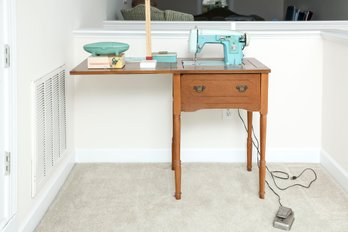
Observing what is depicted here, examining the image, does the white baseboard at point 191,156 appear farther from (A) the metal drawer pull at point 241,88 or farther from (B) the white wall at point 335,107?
(A) the metal drawer pull at point 241,88

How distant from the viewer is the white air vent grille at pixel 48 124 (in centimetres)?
223

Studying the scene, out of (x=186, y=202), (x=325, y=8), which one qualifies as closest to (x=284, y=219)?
(x=186, y=202)

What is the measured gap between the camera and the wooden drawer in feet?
7.91

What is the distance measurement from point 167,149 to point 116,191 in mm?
604

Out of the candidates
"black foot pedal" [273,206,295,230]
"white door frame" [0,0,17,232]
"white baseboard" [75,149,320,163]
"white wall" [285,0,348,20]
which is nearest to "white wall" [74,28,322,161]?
"white baseboard" [75,149,320,163]

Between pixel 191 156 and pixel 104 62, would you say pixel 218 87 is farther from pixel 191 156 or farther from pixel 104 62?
pixel 191 156

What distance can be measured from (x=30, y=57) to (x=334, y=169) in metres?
1.86

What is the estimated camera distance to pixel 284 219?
2.20 metres

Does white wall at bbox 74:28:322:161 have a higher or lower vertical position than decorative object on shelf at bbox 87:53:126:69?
lower

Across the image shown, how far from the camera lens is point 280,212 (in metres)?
2.26

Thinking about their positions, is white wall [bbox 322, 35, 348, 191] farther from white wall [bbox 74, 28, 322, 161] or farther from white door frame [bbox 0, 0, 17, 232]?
white door frame [bbox 0, 0, 17, 232]

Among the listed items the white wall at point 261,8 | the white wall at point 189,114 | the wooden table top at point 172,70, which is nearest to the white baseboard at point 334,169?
the white wall at point 189,114

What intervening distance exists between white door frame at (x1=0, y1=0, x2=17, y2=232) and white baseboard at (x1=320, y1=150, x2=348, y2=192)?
1.77m

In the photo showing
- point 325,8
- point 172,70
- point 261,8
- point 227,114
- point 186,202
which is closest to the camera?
point 172,70
